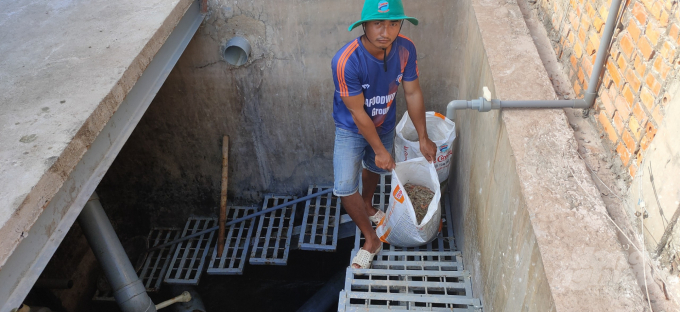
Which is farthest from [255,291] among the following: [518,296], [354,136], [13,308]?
[518,296]

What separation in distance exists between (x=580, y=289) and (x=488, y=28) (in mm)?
1839

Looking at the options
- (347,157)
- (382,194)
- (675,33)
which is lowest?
(382,194)

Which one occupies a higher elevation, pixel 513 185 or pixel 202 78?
pixel 513 185

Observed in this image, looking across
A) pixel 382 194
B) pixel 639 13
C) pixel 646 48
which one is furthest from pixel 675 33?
pixel 382 194

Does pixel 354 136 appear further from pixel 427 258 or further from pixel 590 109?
pixel 590 109

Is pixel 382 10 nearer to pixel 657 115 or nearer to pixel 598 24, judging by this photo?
pixel 598 24

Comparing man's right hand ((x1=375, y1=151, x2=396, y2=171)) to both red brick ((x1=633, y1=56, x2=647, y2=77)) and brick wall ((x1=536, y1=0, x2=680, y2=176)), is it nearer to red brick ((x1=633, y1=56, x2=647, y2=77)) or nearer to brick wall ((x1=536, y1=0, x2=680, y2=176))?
brick wall ((x1=536, y1=0, x2=680, y2=176))

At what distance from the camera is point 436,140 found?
3.34 meters

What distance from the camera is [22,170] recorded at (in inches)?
77.0

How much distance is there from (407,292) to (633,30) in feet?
6.12

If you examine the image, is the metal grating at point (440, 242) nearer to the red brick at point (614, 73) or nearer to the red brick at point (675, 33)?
the red brick at point (614, 73)

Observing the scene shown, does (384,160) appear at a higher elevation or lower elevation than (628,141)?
lower

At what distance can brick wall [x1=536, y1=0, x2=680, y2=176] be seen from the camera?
156 cm

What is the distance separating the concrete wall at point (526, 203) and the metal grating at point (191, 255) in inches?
104
